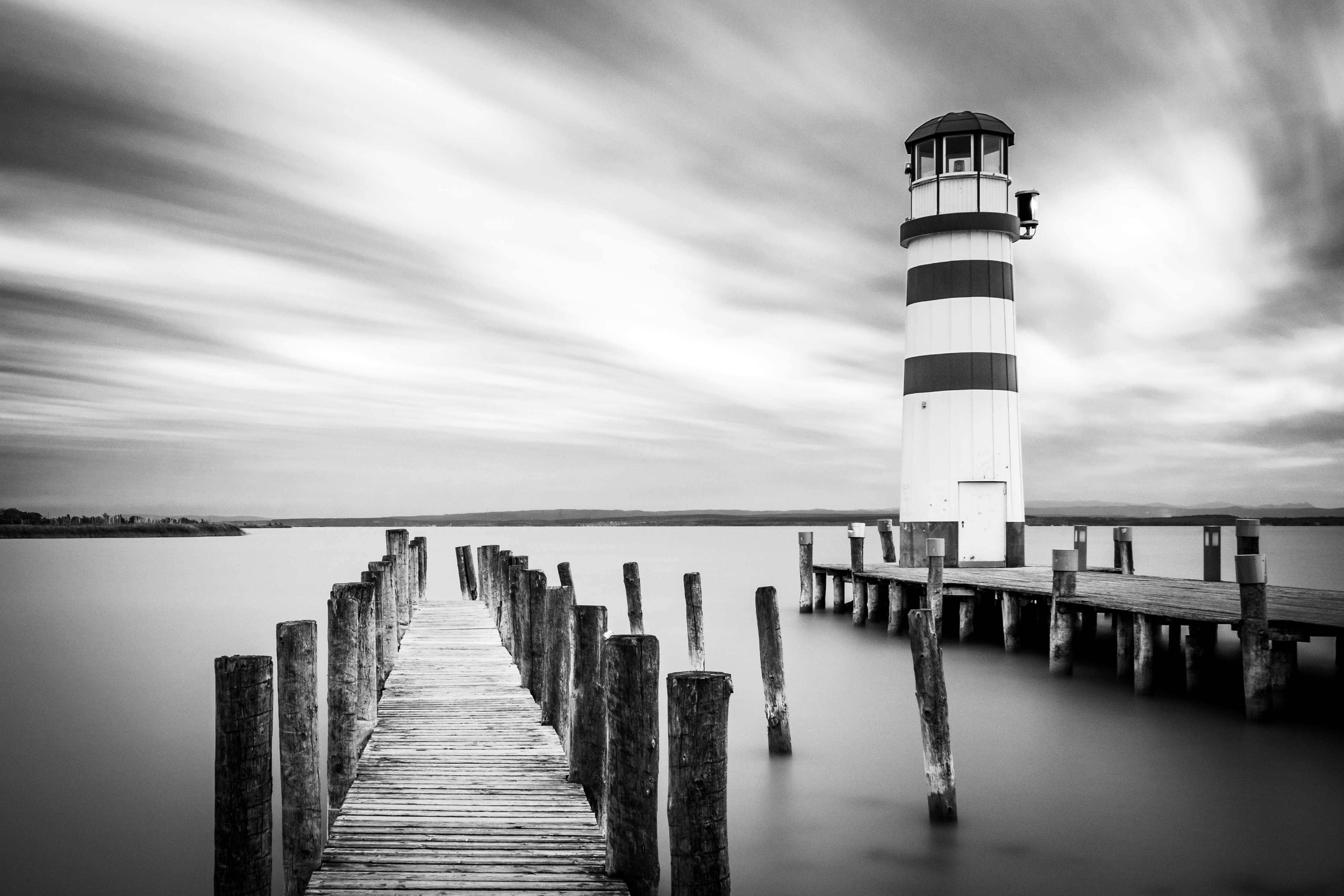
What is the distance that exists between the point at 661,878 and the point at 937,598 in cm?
832

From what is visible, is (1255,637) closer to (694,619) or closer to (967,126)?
(694,619)

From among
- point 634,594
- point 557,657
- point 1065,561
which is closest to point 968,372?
point 1065,561

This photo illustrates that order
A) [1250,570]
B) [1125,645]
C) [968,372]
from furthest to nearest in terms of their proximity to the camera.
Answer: [968,372]
[1125,645]
[1250,570]

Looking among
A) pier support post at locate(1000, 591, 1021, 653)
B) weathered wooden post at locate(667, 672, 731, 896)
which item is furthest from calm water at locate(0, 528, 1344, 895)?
weathered wooden post at locate(667, 672, 731, 896)

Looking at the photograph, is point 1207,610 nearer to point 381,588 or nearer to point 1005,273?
point 1005,273

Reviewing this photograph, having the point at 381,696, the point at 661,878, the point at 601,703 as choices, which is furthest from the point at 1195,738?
the point at 381,696

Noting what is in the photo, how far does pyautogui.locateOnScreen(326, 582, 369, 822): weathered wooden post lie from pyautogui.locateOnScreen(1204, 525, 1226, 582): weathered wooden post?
13.7 metres

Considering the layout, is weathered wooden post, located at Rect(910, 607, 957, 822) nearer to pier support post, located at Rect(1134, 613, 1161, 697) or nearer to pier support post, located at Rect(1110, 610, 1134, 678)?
pier support post, located at Rect(1134, 613, 1161, 697)

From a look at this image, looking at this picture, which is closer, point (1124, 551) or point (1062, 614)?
point (1062, 614)

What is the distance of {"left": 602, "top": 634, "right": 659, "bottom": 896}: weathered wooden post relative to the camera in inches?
179

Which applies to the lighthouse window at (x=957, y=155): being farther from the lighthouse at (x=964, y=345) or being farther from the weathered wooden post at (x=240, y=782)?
the weathered wooden post at (x=240, y=782)

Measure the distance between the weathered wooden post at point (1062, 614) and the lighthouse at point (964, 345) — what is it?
3.69m

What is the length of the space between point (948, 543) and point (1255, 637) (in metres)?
7.53

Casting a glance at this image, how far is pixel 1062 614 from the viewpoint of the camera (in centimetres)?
1243
